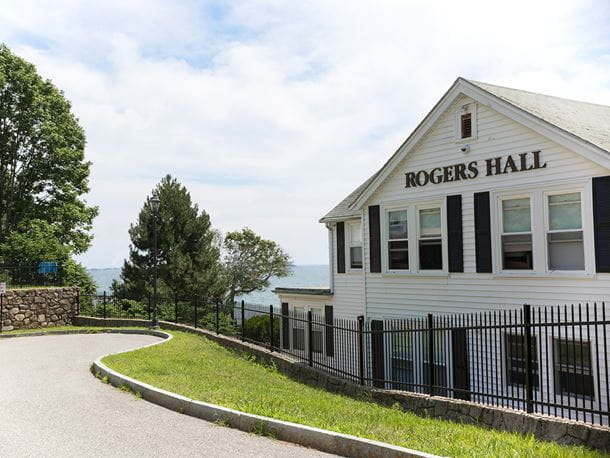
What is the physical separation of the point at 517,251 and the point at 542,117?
10.7 feet

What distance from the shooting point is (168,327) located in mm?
21844

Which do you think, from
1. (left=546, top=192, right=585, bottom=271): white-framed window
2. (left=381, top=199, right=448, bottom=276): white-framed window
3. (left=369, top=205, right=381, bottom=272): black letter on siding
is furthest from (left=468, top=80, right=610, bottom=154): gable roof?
(left=369, top=205, right=381, bottom=272): black letter on siding

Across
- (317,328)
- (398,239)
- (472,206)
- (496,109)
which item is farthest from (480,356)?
(317,328)

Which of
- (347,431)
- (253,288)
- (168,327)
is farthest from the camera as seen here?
(253,288)

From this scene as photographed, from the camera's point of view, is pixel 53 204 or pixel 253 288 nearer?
pixel 53 204

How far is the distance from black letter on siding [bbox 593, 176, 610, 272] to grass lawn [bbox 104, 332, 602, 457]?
17.8 ft

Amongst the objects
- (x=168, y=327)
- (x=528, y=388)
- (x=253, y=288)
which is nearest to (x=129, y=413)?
(x=528, y=388)

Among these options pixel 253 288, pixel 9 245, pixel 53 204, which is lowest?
pixel 253 288

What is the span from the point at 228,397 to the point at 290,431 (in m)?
2.23

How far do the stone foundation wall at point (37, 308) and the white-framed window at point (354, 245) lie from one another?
13317 millimetres

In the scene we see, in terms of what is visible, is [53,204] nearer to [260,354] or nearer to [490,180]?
[260,354]

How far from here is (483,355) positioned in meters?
14.3

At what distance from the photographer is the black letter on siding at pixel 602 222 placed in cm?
1187

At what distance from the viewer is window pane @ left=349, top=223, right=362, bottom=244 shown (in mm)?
19900
